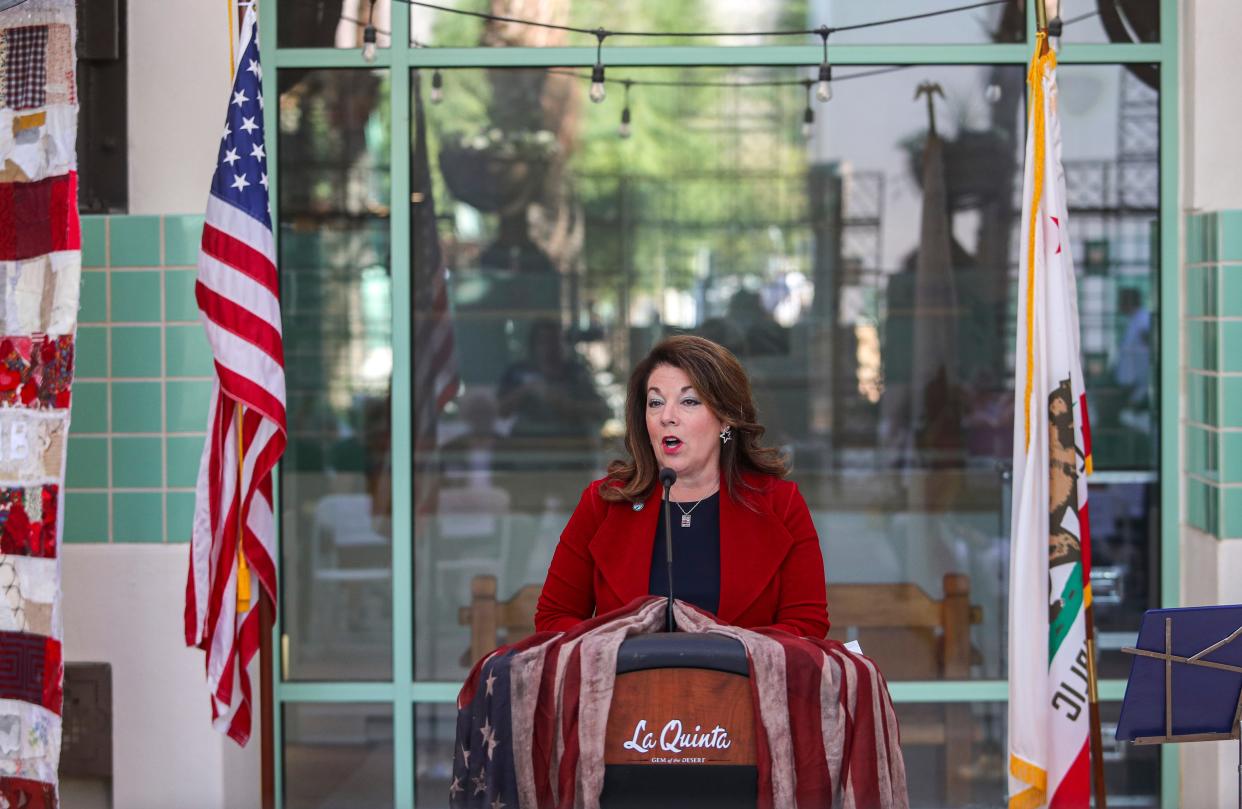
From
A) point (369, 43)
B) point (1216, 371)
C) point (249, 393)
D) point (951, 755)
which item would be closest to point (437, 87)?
point (369, 43)

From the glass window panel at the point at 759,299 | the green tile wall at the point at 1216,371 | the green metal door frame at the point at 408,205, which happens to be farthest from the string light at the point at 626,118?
the green tile wall at the point at 1216,371

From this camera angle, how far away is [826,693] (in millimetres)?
2508

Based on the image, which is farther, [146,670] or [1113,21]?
[1113,21]

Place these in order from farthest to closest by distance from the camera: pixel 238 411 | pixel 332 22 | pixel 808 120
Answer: pixel 808 120, pixel 332 22, pixel 238 411

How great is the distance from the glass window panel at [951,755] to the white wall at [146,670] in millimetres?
818

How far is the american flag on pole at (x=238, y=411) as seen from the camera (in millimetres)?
3500

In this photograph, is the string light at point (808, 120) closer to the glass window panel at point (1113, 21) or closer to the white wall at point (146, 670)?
the glass window panel at point (1113, 21)

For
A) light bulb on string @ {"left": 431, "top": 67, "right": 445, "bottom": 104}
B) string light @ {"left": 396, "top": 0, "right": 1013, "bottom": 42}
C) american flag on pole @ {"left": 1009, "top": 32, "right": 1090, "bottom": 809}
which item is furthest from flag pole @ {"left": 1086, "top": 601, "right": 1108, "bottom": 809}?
light bulb on string @ {"left": 431, "top": 67, "right": 445, "bottom": 104}

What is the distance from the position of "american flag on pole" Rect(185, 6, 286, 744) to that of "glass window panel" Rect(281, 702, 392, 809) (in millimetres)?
948

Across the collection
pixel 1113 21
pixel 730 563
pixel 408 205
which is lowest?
pixel 730 563

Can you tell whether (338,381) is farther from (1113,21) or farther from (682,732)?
(1113,21)

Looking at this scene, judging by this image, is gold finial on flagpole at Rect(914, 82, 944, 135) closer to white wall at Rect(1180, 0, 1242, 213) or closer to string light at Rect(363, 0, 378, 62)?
white wall at Rect(1180, 0, 1242, 213)

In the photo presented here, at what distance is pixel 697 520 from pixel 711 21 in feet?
7.76

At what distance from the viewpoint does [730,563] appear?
3021 millimetres
